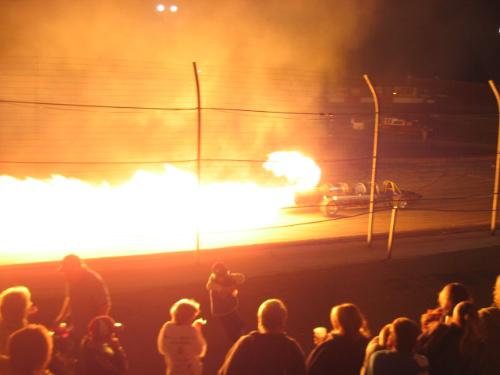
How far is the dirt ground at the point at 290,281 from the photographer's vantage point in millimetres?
4465

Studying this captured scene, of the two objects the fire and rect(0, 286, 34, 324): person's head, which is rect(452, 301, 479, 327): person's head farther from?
the fire

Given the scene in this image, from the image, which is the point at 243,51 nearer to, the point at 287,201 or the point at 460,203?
the point at 287,201

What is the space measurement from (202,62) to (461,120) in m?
19.0

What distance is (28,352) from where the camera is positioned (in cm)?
244

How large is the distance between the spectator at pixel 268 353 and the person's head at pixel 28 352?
850 mm

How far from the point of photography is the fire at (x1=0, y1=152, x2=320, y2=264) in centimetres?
718

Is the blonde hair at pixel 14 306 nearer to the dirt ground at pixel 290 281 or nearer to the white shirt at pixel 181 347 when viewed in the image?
the white shirt at pixel 181 347

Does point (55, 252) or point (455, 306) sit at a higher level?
point (455, 306)

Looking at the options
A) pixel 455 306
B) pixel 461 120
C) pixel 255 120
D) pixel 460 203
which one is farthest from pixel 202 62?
pixel 461 120

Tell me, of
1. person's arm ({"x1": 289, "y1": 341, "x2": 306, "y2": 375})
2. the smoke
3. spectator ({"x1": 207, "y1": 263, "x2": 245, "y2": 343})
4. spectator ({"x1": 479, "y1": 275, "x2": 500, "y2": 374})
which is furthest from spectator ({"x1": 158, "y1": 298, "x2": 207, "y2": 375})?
the smoke

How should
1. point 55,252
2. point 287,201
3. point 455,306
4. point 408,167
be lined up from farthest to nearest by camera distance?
point 408,167, point 287,201, point 55,252, point 455,306

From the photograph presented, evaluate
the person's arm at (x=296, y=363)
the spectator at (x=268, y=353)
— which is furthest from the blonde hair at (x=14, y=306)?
the person's arm at (x=296, y=363)

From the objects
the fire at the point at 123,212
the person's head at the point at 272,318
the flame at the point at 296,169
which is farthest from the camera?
the flame at the point at 296,169

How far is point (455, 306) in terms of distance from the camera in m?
3.28
